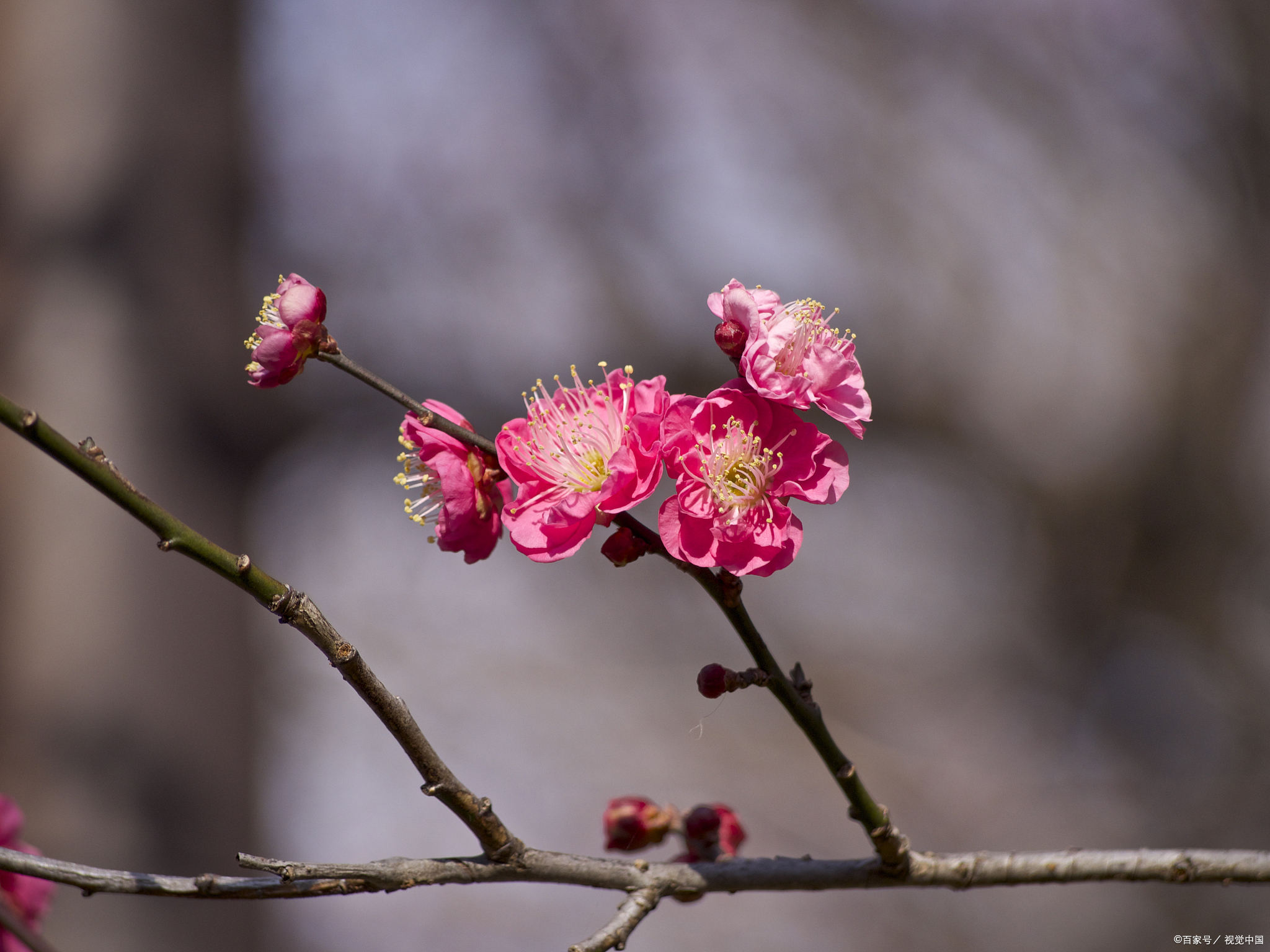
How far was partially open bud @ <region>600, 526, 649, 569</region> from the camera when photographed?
416 millimetres

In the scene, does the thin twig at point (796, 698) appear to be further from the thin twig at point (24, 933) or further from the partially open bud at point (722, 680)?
the thin twig at point (24, 933)

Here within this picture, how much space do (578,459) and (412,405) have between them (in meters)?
0.14

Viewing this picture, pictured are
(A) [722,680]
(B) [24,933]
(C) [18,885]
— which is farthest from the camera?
(C) [18,885]

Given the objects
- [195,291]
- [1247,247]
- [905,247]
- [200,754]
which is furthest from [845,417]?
[1247,247]

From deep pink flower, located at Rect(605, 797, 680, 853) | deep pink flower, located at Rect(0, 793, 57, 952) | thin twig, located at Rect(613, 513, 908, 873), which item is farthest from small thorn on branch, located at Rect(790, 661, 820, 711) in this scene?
deep pink flower, located at Rect(0, 793, 57, 952)

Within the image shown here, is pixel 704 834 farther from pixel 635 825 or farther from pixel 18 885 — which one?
pixel 18 885

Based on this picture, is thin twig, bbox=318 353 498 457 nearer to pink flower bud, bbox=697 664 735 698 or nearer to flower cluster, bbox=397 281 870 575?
flower cluster, bbox=397 281 870 575

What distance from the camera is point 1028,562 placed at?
2080 millimetres

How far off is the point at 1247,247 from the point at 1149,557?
0.76 metres

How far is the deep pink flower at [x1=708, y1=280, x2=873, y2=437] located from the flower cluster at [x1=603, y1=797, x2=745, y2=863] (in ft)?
1.10

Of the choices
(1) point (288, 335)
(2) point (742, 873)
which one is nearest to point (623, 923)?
(2) point (742, 873)

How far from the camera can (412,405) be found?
38cm

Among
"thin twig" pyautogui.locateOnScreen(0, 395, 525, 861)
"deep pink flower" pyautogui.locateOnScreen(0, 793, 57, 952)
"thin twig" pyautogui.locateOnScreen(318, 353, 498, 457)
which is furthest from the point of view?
"deep pink flower" pyautogui.locateOnScreen(0, 793, 57, 952)

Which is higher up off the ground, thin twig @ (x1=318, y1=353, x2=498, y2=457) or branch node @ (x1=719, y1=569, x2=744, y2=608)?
thin twig @ (x1=318, y1=353, x2=498, y2=457)
